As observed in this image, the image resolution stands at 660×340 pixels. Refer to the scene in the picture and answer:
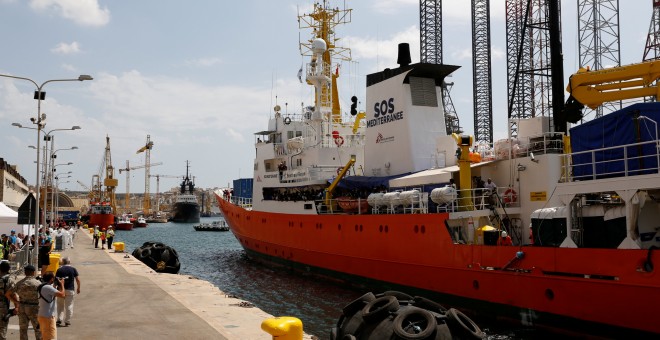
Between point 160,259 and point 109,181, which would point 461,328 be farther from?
point 109,181

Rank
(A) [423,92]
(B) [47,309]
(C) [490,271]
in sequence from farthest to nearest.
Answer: (A) [423,92], (C) [490,271], (B) [47,309]

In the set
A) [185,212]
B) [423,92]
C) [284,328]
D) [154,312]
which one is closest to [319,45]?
[423,92]

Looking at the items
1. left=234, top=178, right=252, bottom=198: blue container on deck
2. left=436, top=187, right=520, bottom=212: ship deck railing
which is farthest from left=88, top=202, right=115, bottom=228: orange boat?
left=436, top=187, right=520, bottom=212: ship deck railing

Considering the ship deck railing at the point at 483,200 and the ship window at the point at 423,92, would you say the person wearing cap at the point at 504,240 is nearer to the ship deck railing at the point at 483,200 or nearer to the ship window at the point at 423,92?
the ship deck railing at the point at 483,200

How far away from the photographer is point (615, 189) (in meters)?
13.5

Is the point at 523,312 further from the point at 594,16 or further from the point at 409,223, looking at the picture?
the point at 594,16

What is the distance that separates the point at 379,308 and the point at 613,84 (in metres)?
11.7

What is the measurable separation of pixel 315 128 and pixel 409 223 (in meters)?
14.0

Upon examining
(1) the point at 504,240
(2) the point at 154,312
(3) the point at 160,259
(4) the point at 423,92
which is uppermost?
(4) the point at 423,92

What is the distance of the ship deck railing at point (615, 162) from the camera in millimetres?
13203

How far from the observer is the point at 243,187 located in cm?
4366

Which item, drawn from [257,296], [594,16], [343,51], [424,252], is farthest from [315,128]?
[594,16]

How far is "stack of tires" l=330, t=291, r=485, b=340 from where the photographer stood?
352 inches

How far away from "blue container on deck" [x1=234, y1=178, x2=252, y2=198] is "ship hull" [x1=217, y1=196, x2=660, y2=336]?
1570 cm
